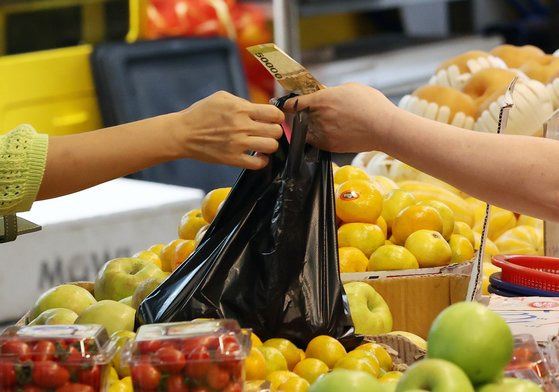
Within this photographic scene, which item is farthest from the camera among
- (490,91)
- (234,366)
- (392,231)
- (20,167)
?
(490,91)

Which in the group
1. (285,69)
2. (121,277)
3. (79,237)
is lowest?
(79,237)

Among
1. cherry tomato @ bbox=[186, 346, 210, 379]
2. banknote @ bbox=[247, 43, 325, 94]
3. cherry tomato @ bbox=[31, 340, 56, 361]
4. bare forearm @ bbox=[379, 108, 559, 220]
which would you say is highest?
banknote @ bbox=[247, 43, 325, 94]

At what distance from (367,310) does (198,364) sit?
0.75 metres

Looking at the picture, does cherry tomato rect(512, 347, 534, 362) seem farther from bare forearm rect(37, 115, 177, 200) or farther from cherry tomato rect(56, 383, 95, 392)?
bare forearm rect(37, 115, 177, 200)

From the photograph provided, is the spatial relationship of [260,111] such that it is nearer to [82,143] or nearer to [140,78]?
[82,143]

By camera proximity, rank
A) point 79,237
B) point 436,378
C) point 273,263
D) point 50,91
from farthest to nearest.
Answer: point 50,91 < point 79,237 < point 273,263 < point 436,378

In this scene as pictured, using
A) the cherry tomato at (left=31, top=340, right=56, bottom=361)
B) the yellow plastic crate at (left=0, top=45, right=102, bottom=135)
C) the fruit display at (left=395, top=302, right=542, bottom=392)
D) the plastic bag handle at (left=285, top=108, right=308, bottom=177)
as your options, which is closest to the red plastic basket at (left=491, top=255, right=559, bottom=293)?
the plastic bag handle at (left=285, top=108, right=308, bottom=177)

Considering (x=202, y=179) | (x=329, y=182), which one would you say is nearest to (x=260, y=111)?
(x=329, y=182)

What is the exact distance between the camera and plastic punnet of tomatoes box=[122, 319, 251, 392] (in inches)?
51.8

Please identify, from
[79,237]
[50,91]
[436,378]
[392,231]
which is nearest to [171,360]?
[436,378]

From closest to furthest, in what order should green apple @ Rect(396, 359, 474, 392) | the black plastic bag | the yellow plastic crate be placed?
1. green apple @ Rect(396, 359, 474, 392)
2. the black plastic bag
3. the yellow plastic crate

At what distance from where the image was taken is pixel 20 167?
197cm

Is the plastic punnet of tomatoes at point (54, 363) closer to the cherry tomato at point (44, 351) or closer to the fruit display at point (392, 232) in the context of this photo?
the cherry tomato at point (44, 351)

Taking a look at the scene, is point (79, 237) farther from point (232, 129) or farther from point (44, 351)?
point (44, 351)
